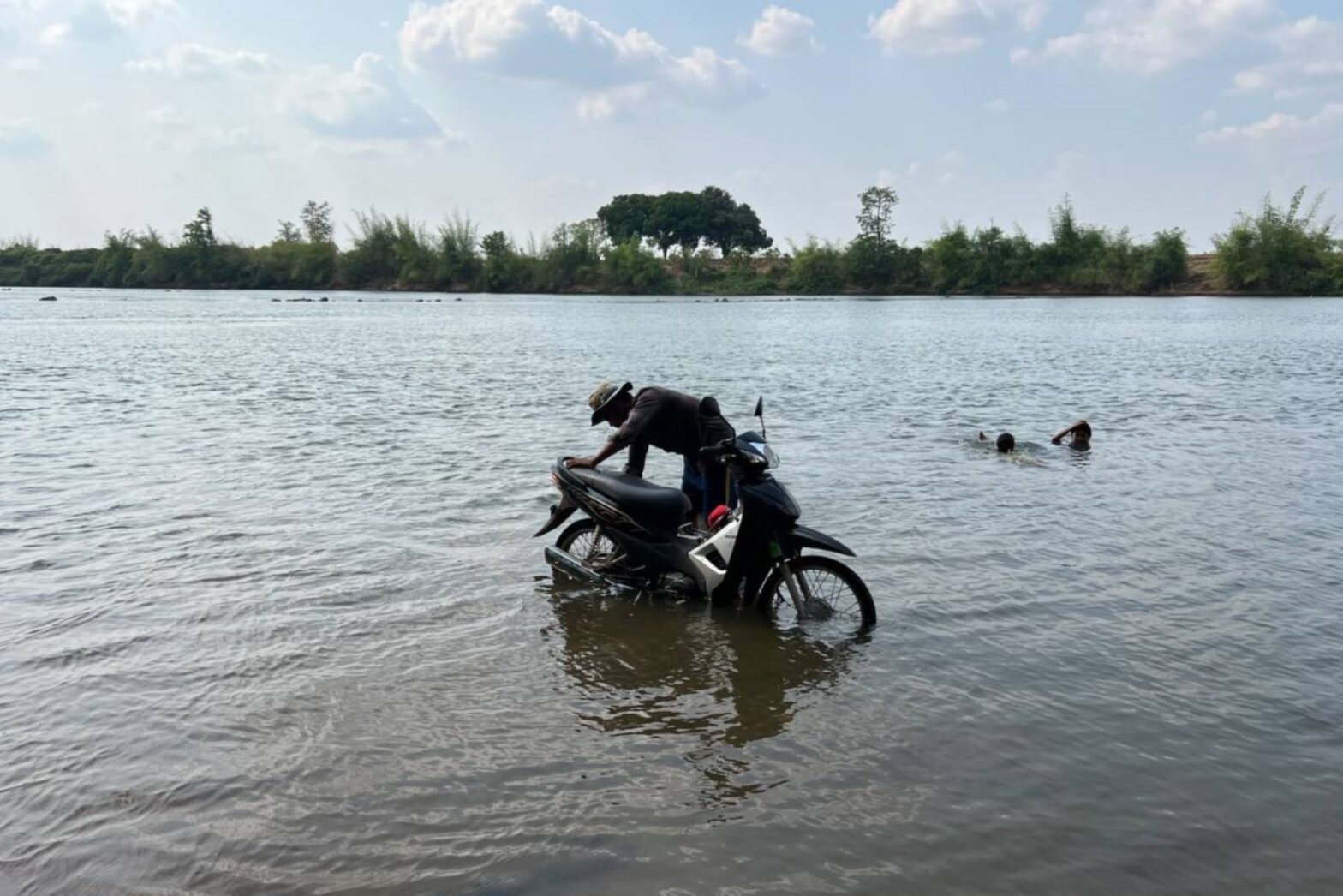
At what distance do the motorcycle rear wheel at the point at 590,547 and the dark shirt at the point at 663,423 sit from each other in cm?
79

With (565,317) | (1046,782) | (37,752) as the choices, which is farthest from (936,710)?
(565,317)

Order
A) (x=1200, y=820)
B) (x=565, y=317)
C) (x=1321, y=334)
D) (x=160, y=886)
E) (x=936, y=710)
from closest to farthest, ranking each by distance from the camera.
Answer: (x=160, y=886) < (x=1200, y=820) < (x=936, y=710) < (x=1321, y=334) < (x=565, y=317)

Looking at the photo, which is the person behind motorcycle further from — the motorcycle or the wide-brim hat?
the motorcycle

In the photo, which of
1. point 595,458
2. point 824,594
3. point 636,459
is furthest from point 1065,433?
point 595,458

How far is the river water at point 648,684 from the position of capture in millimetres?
3896

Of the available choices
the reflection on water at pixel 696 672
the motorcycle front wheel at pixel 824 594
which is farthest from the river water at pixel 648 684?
the motorcycle front wheel at pixel 824 594

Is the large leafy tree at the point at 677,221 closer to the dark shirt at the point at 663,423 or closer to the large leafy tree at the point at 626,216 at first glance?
the large leafy tree at the point at 626,216

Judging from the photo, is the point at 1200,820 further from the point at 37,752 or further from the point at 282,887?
the point at 37,752

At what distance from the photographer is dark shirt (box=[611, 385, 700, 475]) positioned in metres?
6.89

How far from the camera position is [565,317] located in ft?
182

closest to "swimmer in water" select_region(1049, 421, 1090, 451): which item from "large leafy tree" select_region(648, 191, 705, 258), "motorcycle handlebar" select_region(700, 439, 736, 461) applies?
"motorcycle handlebar" select_region(700, 439, 736, 461)

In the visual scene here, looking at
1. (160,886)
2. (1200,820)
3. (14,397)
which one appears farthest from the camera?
(14,397)

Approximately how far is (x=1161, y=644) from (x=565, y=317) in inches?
2007

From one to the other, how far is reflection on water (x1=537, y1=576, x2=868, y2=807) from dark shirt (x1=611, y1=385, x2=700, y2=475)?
3.65 ft
